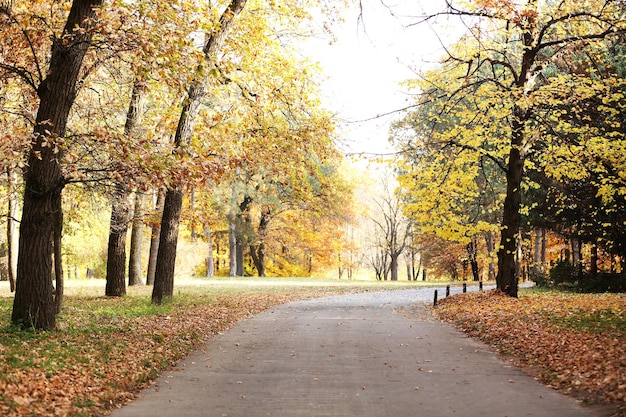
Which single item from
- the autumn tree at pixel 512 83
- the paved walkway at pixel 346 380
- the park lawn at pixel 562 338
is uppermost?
the autumn tree at pixel 512 83

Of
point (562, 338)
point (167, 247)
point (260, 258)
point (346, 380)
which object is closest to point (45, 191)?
point (346, 380)

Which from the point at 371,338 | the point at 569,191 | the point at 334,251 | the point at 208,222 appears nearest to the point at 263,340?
the point at 371,338

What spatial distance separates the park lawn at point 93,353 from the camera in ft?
26.3

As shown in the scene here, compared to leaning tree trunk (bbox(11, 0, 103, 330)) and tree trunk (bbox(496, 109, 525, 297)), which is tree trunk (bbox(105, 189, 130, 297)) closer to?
leaning tree trunk (bbox(11, 0, 103, 330))

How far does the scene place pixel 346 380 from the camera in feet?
33.1

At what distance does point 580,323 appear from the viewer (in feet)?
47.6

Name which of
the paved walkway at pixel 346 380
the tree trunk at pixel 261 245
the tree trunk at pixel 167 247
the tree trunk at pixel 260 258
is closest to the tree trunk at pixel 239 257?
the tree trunk at pixel 261 245

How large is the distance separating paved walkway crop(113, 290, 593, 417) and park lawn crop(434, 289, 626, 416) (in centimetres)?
39

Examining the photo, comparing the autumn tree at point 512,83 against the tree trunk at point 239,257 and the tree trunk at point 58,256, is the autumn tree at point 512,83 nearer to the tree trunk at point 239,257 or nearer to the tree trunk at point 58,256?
the tree trunk at point 58,256

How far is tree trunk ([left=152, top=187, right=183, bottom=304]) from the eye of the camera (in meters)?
19.8

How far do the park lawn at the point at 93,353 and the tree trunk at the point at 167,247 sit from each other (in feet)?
3.13

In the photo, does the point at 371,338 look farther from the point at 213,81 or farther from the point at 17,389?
the point at 17,389

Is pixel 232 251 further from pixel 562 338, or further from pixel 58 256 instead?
pixel 562 338

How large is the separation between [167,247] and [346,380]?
434 inches
